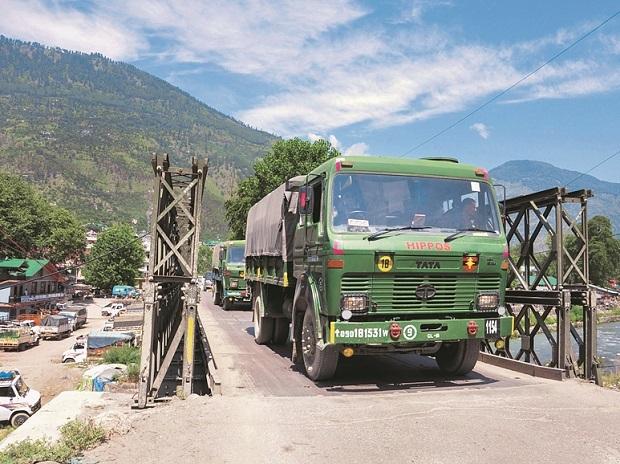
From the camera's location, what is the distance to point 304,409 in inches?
267

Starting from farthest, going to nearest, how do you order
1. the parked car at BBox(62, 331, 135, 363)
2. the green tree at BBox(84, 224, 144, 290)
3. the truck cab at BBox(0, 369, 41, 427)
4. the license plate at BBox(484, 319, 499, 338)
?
the green tree at BBox(84, 224, 144, 290) → the parked car at BBox(62, 331, 135, 363) → the truck cab at BBox(0, 369, 41, 427) → the license plate at BBox(484, 319, 499, 338)

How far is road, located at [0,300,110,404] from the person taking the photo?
28094 millimetres

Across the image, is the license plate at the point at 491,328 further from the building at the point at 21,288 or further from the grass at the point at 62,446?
the building at the point at 21,288

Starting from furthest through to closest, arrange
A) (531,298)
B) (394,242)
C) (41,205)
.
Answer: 1. (41,205)
2. (531,298)
3. (394,242)

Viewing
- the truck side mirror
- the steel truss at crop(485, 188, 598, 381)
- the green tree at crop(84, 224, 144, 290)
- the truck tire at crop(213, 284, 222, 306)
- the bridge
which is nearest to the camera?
the bridge

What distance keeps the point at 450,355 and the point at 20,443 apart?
6.51 meters

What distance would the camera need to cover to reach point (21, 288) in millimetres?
57906

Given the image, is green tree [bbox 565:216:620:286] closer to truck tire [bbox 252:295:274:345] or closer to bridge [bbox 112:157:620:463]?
truck tire [bbox 252:295:274:345]

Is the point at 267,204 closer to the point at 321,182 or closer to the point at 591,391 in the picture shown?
the point at 321,182

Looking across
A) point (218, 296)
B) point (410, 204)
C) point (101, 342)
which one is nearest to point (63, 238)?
point (101, 342)

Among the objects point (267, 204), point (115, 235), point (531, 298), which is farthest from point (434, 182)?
point (115, 235)

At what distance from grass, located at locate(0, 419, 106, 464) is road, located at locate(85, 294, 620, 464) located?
6.8 inches

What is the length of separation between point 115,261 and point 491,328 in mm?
78112

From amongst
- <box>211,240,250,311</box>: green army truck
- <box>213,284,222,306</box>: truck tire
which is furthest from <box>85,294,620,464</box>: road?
<box>213,284,222,306</box>: truck tire
